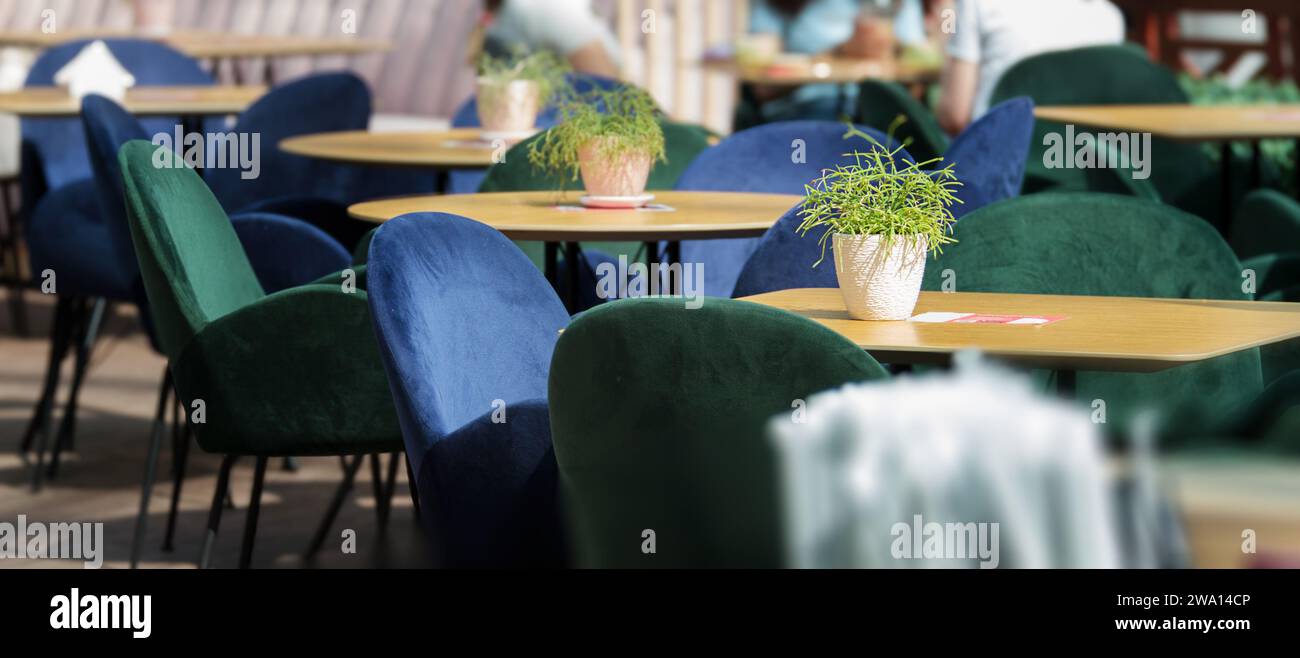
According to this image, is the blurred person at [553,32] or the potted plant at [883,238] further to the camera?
the blurred person at [553,32]

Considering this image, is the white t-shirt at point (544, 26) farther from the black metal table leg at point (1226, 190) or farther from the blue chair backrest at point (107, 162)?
the black metal table leg at point (1226, 190)

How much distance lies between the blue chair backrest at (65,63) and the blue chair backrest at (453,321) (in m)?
3.51

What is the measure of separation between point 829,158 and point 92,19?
25.1 ft

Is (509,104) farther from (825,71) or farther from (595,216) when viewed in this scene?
(825,71)

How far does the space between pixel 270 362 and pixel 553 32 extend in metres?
2.48

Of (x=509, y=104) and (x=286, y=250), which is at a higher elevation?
(x=509, y=104)

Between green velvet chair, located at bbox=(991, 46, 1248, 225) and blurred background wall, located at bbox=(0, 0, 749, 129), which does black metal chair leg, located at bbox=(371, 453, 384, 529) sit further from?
blurred background wall, located at bbox=(0, 0, 749, 129)

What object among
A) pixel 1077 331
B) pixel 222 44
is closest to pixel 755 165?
pixel 1077 331

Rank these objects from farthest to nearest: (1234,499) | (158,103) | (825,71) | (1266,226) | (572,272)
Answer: (825,71), (158,103), (1266,226), (572,272), (1234,499)

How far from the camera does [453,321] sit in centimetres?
233

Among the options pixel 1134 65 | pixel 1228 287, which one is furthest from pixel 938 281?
pixel 1134 65

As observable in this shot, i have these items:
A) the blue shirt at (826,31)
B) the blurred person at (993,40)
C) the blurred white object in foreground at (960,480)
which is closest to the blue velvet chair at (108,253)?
the blurred person at (993,40)

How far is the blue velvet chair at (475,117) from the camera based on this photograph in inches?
193
